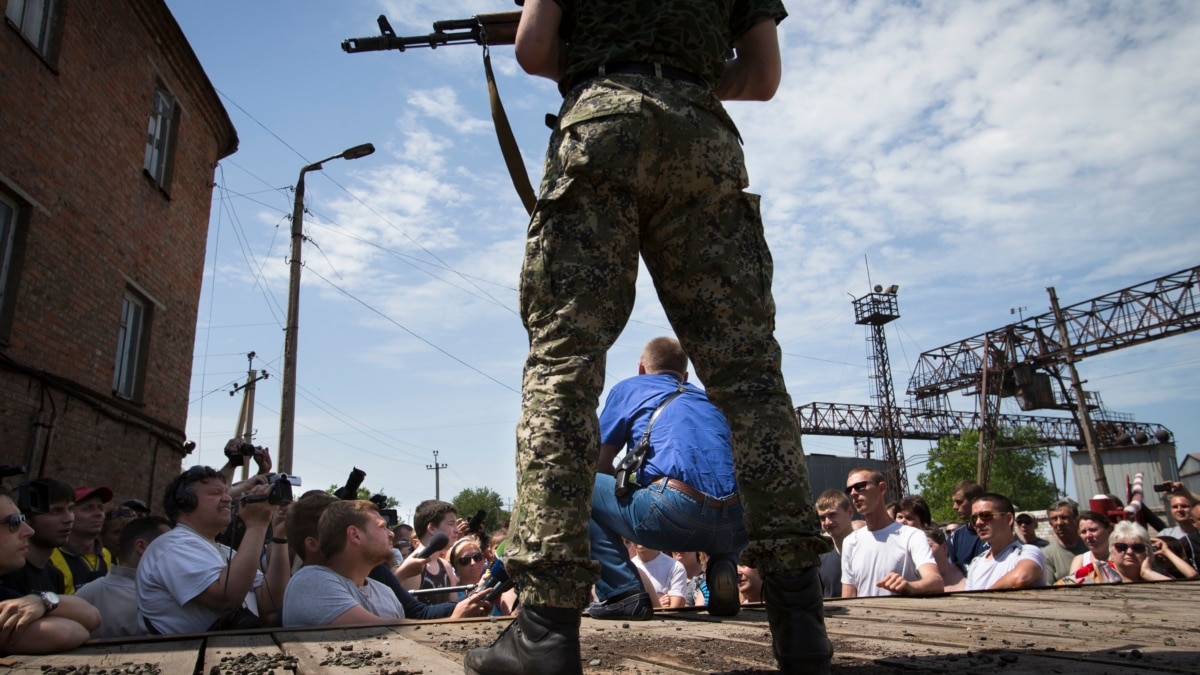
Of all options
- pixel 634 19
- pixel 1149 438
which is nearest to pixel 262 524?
pixel 634 19

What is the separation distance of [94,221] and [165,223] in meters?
2.19

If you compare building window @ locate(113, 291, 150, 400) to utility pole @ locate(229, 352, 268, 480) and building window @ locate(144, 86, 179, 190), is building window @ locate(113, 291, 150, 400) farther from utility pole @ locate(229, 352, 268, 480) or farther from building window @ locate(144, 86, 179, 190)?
utility pole @ locate(229, 352, 268, 480)

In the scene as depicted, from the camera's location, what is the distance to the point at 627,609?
3.05m

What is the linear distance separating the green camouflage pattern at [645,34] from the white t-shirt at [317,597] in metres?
2.64

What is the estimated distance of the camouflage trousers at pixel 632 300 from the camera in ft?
5.74

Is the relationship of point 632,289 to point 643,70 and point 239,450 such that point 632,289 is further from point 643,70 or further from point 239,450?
point 239,450

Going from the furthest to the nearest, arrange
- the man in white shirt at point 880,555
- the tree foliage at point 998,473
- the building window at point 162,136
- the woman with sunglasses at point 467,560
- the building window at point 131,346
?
the tree foliage at point 998,473
the building window at point 162,136
the building window at point 131,346
the woman with sunglasses at point 467,560
the man in white shirt at point 880,555

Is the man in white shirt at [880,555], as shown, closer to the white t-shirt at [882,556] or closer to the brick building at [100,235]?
the white t-shirt at [882,556]

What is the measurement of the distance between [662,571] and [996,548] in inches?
95.7

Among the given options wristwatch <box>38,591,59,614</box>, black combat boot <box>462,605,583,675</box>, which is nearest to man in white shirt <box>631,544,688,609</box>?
wristwatch <box>38,591,59,614</box>

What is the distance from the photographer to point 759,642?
224 cm

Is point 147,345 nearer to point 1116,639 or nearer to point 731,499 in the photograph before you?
point 731,499

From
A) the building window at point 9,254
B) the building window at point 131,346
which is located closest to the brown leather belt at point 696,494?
the building window at point 9,254

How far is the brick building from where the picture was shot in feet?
27.7
